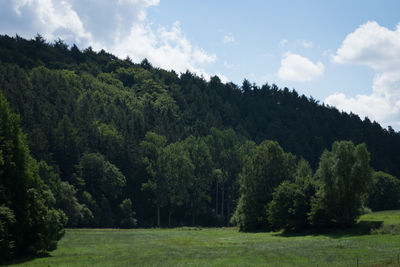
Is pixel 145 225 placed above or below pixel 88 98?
below

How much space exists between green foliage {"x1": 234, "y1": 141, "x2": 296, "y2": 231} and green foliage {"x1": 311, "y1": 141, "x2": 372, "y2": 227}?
21989 millimetres

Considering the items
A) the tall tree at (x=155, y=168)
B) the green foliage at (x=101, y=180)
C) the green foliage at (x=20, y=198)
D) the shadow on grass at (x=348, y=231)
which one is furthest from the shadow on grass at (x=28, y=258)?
the tall tree at (x=155, y=168)

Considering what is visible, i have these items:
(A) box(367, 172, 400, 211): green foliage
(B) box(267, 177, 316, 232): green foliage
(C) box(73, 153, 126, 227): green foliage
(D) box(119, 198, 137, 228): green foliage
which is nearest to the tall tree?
(D) box(119, 198, 137, 228): green foliage

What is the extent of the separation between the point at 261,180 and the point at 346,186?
27.5 m

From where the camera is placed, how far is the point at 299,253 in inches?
2032

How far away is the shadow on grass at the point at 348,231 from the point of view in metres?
74.3

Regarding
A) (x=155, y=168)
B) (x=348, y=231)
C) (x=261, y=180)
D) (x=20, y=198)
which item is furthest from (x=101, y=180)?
(x=20, y=198)

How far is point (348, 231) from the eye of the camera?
7819cm

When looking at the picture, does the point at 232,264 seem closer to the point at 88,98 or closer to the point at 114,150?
the point at 114,150

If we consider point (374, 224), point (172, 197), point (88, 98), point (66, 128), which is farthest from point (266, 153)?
point (88, 98)

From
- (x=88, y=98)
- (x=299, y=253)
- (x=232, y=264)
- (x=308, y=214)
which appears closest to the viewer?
(x=232, y=264)

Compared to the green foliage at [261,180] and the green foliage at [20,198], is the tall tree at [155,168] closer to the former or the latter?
the green foliage at [261,180]

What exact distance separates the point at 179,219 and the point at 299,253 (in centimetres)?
10947

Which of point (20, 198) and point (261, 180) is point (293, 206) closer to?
point (261, 180)
